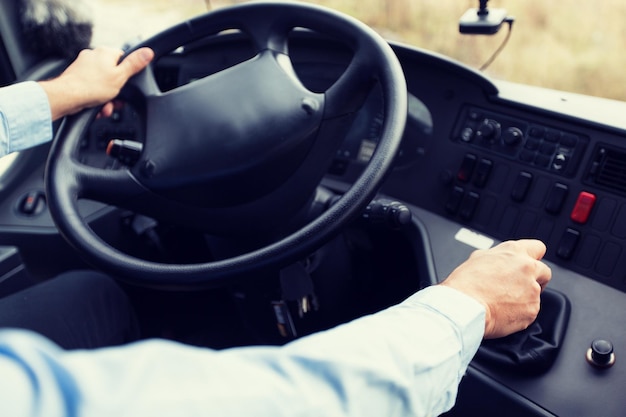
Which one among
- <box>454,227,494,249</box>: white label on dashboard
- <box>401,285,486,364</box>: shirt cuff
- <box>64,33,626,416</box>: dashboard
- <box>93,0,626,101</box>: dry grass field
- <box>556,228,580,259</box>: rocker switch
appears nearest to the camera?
<box>401,285,486,364</box>: shirt cuff

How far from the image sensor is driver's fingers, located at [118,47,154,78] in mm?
1101

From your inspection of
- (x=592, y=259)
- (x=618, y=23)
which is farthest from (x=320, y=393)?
(x=618, y=23)

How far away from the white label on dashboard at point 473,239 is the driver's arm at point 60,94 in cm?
68

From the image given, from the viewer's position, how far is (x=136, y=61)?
110 cm

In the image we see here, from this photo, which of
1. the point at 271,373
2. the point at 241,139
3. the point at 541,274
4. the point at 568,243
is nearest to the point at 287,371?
the point at 271,373

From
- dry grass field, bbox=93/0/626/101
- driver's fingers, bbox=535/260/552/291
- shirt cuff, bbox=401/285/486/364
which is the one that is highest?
dry grass field, bbox=93/0/626/101

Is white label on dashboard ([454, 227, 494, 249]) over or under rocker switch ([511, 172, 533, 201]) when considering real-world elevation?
under

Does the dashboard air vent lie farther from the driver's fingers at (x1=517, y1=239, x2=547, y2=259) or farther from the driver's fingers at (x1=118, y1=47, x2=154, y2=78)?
the driver's fingers at (x1=118, y1=47, x2=154, y2=78)

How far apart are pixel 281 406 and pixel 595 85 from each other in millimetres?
1094

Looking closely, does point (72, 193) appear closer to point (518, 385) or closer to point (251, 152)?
point (251, 152)

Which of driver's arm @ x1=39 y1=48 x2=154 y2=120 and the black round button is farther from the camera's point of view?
driver's arm @ x1=39 y1=48 x2=154 y2=120

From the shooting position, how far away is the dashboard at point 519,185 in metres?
0.96

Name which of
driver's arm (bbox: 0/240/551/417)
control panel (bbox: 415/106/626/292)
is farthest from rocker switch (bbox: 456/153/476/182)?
driver's arm (bbox: 0/240/551/417)

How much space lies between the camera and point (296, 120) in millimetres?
1018
